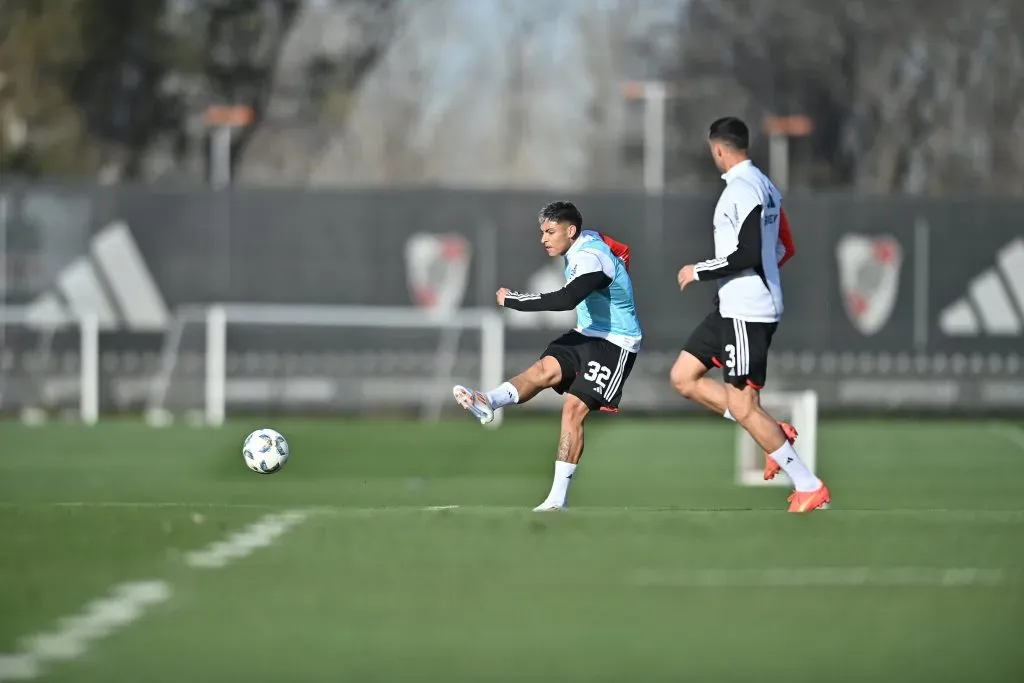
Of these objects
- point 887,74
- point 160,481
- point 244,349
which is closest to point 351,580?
point 160,481

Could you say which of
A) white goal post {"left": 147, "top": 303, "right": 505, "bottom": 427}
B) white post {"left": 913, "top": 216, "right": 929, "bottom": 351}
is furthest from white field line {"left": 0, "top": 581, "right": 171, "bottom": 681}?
white post {"left": 913, "top": 216, "right": 929, "bottom": 351}

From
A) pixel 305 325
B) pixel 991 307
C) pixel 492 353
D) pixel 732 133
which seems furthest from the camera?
pixel 991 307

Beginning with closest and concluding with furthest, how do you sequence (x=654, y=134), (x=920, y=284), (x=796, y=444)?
(x=796, y=444) → (x=920, y=284) → (x=654, y=134)

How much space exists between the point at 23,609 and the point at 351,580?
1.34m

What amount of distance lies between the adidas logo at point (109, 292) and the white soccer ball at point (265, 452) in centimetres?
1385

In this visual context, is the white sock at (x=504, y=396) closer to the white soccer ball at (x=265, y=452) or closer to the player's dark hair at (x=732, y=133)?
the white soccer ball at (x=265, y=452)

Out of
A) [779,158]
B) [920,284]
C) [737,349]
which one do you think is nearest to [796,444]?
[737,349]

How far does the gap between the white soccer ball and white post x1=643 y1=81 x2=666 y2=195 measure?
30.3m

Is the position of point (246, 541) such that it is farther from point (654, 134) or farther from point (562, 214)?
point (654, 134)

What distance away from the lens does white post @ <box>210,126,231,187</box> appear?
1646 inches

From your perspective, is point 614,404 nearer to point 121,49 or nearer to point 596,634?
point 596,634

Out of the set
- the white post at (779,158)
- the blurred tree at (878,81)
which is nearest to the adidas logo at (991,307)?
the blurred tree at (878,81)

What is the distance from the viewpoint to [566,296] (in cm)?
1090

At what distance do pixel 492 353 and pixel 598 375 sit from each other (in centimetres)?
1355
